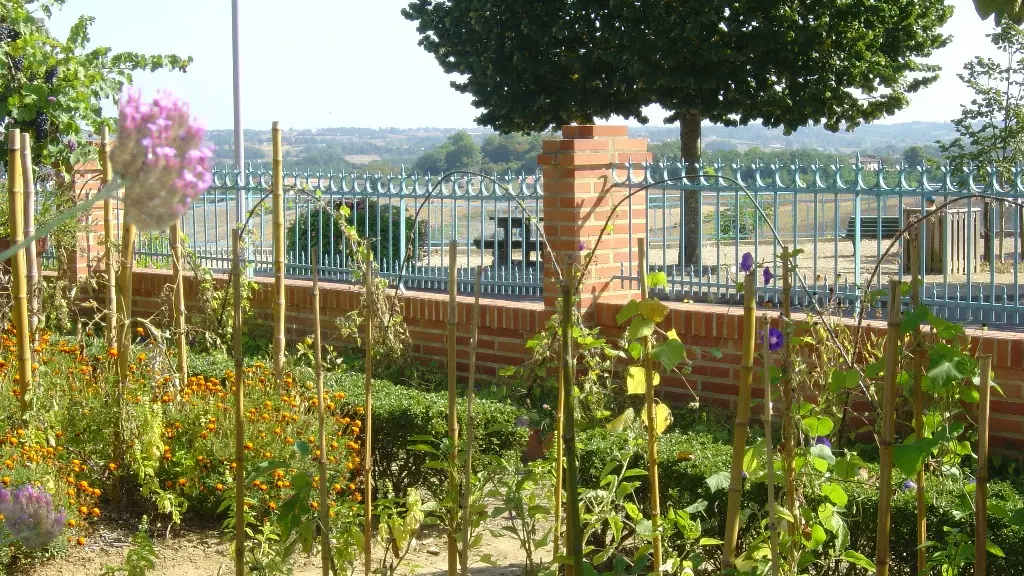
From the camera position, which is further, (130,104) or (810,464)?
(810,464)

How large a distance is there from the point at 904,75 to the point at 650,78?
473 centimetres

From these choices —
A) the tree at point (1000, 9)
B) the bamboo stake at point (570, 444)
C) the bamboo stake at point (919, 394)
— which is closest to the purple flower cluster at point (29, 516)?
the bamboo stake at point (570, 444)

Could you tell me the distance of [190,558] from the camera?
4.05 m

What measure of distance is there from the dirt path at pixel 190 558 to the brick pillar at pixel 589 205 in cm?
211

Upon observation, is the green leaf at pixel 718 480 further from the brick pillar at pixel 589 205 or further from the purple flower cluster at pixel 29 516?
the brick pillar at pixel 589 205

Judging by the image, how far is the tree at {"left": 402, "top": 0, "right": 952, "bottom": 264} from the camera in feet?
52.1

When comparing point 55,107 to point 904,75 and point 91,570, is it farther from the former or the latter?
point 904,75

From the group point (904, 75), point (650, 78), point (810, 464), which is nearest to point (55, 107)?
point (810, 464)

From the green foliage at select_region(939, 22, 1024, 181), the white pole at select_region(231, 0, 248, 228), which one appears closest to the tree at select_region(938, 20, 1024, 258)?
the green foliage at select_region(939, 22, 1024, 181)

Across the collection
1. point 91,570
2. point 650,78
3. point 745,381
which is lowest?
point 91,570

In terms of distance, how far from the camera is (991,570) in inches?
126

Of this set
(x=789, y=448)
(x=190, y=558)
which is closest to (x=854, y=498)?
(x=789, y=448)

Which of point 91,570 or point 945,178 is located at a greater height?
point 945,178

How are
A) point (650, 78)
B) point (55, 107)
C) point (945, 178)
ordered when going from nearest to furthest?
point (945, 178), point (55, 107), point (650, 78)
